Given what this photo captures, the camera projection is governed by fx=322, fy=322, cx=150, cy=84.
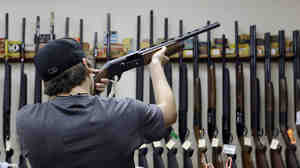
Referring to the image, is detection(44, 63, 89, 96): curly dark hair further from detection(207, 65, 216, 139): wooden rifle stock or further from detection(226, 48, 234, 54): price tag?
detection(226, 48, 234, 54): price tag

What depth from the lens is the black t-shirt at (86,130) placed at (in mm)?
1118

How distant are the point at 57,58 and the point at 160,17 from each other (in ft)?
8.39

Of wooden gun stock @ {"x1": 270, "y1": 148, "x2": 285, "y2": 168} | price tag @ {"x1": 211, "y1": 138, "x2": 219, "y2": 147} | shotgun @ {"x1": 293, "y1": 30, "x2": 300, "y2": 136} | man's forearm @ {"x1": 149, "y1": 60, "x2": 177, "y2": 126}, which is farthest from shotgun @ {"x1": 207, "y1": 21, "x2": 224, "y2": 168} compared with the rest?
man's forearm @ {"x1": 149, "y1": 60, "x2": 177, "y2": 126}

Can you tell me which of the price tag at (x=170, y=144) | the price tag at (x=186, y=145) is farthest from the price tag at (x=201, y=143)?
the price tag at (x=170, y=144)

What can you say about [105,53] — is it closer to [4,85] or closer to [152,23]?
[152,23]

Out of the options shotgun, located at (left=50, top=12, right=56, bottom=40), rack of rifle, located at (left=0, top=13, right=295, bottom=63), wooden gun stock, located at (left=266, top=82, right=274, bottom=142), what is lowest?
wooden gun stock, located at (left=266, top=82, right=274, bottom=142)

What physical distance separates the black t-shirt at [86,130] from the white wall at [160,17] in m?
2.30

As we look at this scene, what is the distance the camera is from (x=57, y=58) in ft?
3.96

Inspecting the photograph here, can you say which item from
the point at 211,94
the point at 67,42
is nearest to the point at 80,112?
the point at 67,42

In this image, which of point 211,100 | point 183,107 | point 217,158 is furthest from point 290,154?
point 183,107

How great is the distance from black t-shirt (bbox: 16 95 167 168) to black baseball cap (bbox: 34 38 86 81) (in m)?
0.11

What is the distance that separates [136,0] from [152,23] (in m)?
0.45

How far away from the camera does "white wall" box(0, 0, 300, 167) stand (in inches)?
137

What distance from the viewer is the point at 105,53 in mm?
3453
